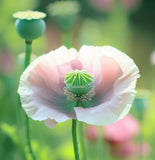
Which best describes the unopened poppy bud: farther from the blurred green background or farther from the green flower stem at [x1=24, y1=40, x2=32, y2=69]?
the blurred green background

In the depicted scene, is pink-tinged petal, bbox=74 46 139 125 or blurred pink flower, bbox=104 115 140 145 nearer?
pink-tinged petal, bbox=74 46 139 125

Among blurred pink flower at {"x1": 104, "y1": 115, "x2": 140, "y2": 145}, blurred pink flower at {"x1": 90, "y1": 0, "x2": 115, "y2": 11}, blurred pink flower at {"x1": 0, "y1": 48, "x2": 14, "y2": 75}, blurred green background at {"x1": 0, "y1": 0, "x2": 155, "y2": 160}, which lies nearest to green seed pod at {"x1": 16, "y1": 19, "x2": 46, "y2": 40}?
blurred green background at {"x1": 0, "y1": 0, "x2": 155, "y2": 160}

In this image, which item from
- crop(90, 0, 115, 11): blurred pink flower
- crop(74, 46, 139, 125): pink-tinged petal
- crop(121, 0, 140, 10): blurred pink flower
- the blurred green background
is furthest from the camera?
crop(90, 0, 115, 11): blurred pink flower

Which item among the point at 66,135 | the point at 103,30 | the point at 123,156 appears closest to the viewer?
the point at 123,156

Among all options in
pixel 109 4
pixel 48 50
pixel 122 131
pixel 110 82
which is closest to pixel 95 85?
pixel 110 82

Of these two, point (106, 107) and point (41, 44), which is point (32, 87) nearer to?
point (106, 107)

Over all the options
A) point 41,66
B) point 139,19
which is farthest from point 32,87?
point 139,19
